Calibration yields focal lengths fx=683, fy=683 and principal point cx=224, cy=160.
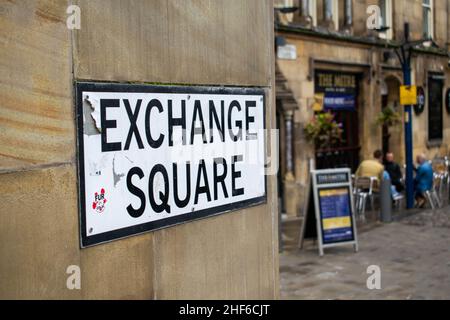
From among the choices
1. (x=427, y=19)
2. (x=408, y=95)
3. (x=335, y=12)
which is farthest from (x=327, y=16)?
(x=427, y=19)

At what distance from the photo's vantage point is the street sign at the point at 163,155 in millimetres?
2613

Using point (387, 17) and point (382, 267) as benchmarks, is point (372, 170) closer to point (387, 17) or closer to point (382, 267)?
point (382, 267)

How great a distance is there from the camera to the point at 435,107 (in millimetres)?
21984

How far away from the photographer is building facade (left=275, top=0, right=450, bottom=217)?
46.6 feet

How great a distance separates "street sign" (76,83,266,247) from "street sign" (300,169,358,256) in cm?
639

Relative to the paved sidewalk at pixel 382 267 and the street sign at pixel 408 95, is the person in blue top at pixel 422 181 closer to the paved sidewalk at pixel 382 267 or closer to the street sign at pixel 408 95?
the street sign at pixel 408 95

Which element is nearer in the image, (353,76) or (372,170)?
(372,170)

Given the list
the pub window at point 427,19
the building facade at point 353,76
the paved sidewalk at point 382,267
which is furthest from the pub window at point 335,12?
the paved sidewalk at point 382,267

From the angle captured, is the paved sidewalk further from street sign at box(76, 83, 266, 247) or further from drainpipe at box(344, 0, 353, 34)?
drainpipe at box(344, 0, 353, 34)

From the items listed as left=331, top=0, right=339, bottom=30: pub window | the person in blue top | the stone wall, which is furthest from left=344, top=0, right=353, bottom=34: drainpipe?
the stone wall

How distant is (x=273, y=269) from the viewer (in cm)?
377

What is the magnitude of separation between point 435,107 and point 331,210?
13.2 meters
